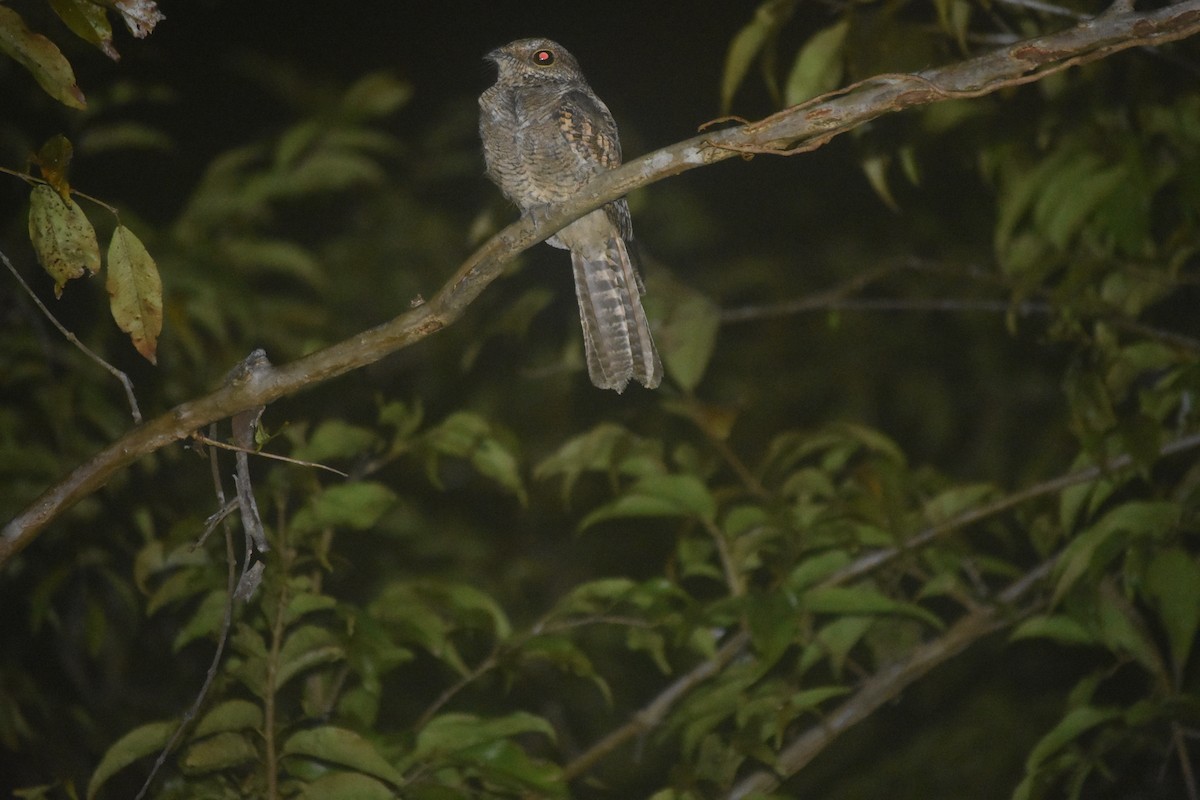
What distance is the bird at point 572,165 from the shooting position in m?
2.94

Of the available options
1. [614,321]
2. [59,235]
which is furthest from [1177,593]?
[59,235]

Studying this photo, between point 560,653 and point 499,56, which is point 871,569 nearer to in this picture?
point 560,653

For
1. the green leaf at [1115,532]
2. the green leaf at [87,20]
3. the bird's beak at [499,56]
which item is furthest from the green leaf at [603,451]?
the green leaf at [87,20]

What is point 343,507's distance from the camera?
2.40m

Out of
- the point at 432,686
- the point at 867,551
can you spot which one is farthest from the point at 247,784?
the point at 432,686

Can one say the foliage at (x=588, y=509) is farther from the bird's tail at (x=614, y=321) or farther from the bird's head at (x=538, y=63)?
Result: the bird's head at (x=538, y=63)

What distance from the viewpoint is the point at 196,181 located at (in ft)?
19.4

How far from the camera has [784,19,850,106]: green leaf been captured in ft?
8.35

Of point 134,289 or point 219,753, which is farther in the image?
point 219,753

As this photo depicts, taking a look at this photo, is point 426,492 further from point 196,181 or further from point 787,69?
point 787,69

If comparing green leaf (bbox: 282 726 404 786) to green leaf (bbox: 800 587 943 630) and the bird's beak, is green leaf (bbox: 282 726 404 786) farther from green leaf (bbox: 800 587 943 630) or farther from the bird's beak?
the bird's beak

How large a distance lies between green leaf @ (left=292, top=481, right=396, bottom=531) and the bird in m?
0.66

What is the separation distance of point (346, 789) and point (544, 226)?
1.07 meters

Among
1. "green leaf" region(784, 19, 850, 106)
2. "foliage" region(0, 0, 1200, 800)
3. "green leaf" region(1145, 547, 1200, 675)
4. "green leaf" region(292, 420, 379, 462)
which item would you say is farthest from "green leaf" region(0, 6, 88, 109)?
"green leaf" region(1145, 547, 1200, 675)
